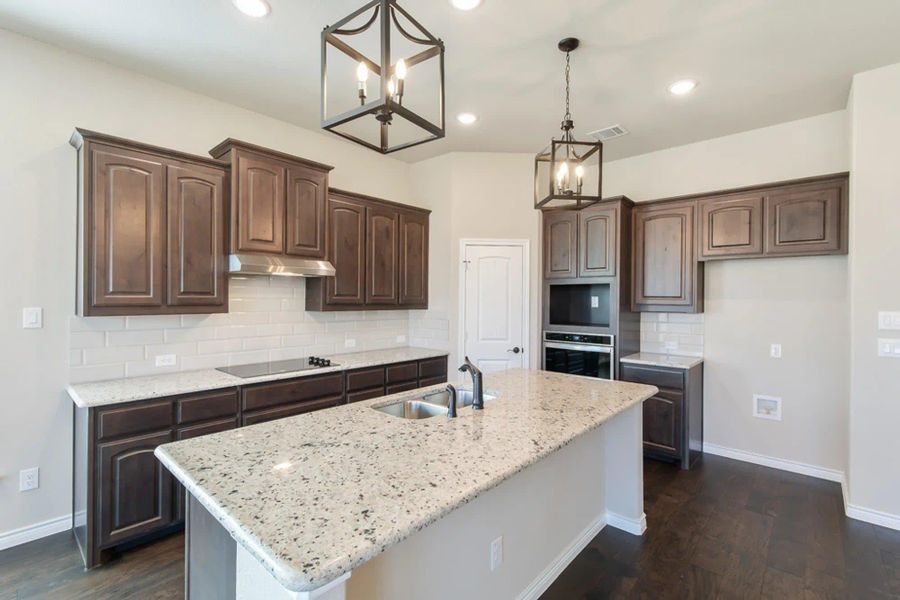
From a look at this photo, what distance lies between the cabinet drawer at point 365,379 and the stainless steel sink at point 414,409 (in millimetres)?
1272

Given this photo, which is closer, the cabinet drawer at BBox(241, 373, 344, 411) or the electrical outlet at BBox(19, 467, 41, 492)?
the electrical outlet at BBox(19, 467, 41, 492)

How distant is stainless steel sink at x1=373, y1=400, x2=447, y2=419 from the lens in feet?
7.49

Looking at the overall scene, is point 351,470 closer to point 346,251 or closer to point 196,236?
point 196,236

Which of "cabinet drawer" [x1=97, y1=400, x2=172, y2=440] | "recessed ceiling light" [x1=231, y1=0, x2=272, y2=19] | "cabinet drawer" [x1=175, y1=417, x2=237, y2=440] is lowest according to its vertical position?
"cabinet drawer" [x1=175, y1=417, x2=237, y2=440]

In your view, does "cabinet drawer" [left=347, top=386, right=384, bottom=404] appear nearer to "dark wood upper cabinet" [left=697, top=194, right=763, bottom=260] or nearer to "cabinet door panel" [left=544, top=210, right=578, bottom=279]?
"cabinet door panel" [left=544, top=210, right=578, bottom=279]

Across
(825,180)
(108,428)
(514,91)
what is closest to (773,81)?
(825,180)

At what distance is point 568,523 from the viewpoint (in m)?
2.38

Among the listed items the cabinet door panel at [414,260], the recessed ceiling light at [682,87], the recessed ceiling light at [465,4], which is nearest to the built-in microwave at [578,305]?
the cabinet door panel at [414,260]

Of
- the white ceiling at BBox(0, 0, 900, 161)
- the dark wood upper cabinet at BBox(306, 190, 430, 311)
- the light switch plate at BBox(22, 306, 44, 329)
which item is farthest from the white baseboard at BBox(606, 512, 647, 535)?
the light switch plate at BBox(22, 306, 44, 329)

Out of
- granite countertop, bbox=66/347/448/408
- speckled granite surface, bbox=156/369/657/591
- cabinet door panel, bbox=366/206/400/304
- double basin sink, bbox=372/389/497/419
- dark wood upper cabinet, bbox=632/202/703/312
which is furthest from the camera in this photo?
cabinet door panel, bbox=366/206/400/304

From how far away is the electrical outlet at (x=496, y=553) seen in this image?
182 cm

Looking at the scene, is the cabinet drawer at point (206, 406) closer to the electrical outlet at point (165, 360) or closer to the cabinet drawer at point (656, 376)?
the electrical outlet at point (165, 360)

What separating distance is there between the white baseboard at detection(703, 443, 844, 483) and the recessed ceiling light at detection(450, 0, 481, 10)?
4.10 meters

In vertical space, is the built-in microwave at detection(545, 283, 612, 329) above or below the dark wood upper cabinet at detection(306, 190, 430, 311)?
below
